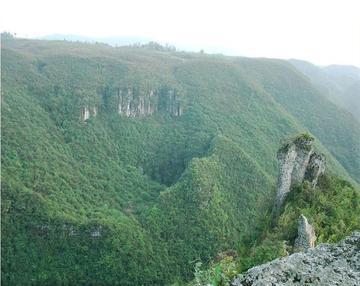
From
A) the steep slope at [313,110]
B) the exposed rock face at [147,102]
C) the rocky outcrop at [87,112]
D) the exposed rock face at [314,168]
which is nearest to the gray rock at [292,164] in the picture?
the exposed rock face at [314,168]

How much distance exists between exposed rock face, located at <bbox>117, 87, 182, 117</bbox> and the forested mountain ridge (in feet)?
0.63

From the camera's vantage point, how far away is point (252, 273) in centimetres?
496

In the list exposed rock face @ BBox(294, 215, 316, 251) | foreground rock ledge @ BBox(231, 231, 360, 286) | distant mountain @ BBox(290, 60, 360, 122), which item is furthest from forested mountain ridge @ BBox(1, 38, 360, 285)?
distant mountain @ BBox(290, 60, 360, 122)

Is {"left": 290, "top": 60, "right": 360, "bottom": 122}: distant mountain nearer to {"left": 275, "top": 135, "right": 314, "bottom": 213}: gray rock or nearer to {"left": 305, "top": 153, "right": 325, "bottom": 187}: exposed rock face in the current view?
{"left": 305, "top": 153, "right": 325, "bottom": 187}: exposed rock face

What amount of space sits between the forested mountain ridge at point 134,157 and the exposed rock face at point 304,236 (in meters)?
6.01

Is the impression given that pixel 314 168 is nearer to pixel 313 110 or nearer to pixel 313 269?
pixel 313 269

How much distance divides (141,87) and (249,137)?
19824mm

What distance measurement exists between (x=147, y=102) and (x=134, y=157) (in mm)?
13675

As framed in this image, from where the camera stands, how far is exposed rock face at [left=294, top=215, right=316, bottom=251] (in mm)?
15060

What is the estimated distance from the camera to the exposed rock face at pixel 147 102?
78688mm

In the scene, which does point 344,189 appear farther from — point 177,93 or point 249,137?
point 177,93

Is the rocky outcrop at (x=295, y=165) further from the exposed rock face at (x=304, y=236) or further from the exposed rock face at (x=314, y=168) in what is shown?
the exposed rock face at (x=304, y=236)

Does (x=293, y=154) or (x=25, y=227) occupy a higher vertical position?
(x=293, y=154)

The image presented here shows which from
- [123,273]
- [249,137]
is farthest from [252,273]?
[249,137]
